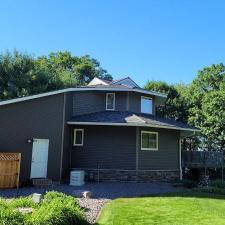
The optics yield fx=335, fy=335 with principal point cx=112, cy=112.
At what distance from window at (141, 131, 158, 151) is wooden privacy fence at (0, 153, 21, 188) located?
7555mm

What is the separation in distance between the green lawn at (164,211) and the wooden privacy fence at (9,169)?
552cm

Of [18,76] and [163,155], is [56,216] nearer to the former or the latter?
[163,155]

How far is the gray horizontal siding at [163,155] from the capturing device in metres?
19.8

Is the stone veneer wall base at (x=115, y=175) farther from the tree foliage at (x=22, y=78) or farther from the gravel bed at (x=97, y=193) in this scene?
the tree foliage at (x=22, y=78)

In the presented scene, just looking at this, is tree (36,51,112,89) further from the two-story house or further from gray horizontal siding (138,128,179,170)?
gray horizontal siding (138,128,179,170)

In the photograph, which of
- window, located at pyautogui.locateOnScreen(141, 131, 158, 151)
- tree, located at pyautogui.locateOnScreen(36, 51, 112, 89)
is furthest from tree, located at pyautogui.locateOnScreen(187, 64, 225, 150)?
tree, located at pyautogui.locateOnScreen(36, 51, 112, 89)

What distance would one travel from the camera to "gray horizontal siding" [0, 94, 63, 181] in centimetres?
1655

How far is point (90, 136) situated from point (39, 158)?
11.4ft

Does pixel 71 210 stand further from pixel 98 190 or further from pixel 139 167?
pixel 139 167

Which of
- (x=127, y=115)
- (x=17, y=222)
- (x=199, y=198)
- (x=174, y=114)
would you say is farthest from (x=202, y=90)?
(x=17, y=222)

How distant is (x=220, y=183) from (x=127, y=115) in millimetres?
6670

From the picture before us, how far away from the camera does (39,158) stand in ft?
58.7

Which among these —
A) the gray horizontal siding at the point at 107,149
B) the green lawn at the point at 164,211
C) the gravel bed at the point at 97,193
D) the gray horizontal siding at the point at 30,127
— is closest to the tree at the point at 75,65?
the gray horizontal siding at the point at 107,149

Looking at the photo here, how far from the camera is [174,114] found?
37.0 metres
